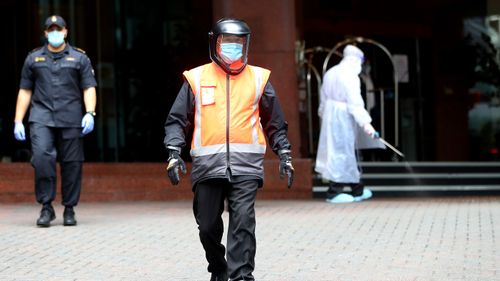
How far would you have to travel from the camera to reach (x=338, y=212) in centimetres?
1185

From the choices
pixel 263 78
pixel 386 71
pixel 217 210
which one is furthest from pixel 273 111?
pixel 386 71

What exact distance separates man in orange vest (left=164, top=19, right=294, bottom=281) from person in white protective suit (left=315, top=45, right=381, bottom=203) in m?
6.32

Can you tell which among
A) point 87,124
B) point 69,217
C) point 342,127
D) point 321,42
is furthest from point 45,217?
point 321,42

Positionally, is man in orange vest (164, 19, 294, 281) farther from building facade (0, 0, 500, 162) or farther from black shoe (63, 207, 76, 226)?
building facade (0, 0, 500, 162)

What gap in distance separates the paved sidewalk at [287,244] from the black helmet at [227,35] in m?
1.58

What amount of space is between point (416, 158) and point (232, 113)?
12681mm

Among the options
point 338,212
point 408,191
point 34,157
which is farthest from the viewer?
point 408,191

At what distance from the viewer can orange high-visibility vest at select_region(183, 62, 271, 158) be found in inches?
265

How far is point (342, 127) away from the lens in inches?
523

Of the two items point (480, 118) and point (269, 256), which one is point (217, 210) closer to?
point (269, 256)

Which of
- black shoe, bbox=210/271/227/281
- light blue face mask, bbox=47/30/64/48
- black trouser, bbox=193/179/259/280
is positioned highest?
light blue face mask, bbox=47/30/64/48

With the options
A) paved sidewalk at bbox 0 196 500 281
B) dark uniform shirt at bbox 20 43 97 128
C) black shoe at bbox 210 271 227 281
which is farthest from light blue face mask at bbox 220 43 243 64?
dark uniform shirt at bbox 20 43 97 128

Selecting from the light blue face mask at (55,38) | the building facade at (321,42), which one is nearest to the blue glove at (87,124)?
the light blue face mask at (55,38)

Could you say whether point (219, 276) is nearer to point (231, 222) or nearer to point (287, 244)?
point (231, 222)
